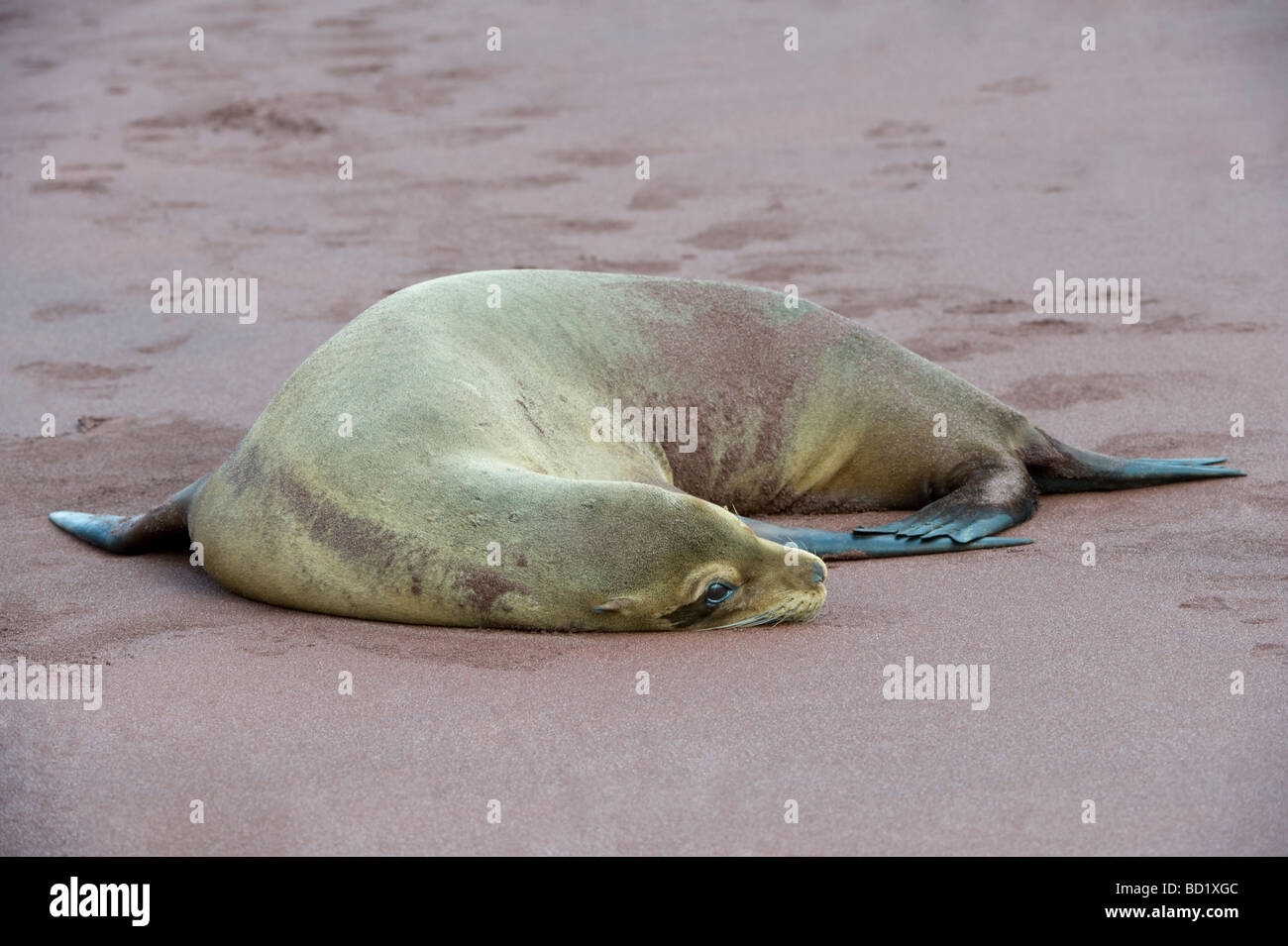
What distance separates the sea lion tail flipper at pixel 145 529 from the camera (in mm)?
4539

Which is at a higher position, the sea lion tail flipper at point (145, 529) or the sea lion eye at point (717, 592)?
the sea lion tail flipper at point (145, 529)

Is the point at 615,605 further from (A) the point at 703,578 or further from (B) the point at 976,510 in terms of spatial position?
(B) the point at 976,510

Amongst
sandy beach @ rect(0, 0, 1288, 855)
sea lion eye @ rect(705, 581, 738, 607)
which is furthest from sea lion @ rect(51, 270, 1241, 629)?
sandy beach @ rect(0, 0, 1288, 855)

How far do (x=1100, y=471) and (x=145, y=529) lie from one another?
2.97 metres

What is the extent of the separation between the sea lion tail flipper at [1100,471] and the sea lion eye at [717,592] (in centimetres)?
169

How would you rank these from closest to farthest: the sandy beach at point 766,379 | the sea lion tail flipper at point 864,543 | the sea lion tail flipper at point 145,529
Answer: the sandy beach at point 766,379 → the sea lion tail flipper at point 864,543 → the sea lion tail flipper at point 145,529

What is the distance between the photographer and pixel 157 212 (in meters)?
8.80

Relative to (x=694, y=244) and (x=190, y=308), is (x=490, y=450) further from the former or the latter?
(x=694, y=244)

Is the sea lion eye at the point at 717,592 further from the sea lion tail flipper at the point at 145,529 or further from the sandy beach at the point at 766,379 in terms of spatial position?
the sea lion tail flipper at the point at 145,529

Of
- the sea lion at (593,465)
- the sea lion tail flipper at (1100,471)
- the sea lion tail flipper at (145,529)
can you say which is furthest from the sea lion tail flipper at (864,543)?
the sea lion tail flipper at (145,529)

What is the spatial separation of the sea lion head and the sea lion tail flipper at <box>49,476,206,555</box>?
1447 mm

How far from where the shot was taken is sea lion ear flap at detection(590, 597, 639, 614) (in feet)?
12.3

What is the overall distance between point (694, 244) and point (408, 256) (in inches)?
57.5

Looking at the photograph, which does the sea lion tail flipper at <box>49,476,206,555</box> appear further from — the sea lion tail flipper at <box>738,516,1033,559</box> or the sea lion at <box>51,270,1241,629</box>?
the sea lion tail flipper at <box>738,516,1033,559</box>
